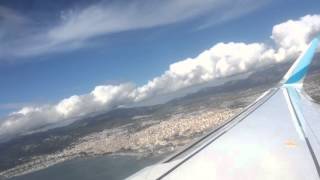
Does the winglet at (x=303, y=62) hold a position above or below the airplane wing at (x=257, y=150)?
above

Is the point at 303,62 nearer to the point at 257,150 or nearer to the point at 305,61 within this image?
the point at 305,61

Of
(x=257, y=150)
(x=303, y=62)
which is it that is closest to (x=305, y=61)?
(x=303, y=62)

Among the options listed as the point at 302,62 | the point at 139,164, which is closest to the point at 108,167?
the point at 139,164

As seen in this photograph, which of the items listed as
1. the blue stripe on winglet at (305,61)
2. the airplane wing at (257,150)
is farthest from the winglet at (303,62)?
the airplane wing at (257,150)

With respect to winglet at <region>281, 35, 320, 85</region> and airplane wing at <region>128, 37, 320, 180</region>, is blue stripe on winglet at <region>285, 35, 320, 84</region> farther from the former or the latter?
airplane wing at <region>128, 37, 320, 180</region>

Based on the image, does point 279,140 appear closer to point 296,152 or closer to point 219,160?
point 296,152

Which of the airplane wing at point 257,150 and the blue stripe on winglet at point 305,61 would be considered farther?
the blue stripe on winglet at point 305,61

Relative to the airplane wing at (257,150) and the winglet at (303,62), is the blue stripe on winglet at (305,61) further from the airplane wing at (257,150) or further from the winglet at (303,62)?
the airplane wing at (257,150)

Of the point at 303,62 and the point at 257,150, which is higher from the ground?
the point at 303,62
